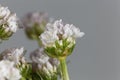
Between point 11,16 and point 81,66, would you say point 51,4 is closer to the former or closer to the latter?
point 81,66

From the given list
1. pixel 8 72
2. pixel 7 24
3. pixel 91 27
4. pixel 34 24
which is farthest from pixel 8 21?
pixel 91 27

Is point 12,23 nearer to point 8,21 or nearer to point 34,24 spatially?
point 8,21

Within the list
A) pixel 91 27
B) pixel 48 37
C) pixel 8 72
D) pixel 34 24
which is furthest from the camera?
pixel 91 27

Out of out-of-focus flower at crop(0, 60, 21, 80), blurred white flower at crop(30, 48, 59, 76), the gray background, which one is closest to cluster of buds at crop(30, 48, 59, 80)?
blurred white flower at crop(30, 48, 59, 76)

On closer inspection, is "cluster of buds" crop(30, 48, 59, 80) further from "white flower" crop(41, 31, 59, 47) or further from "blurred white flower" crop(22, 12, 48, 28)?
"blurred white flower" crop(22, 12, 48, 28)

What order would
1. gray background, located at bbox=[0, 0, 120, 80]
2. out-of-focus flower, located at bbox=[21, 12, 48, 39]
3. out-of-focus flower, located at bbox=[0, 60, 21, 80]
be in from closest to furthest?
out-of-focus flower, located at bbox=[0, 60, 21, 80] → out-of-focus flower, located at bbox=[21, 12, 48, 39] → gray background, located at bbox=[0, 0, 120, 80]

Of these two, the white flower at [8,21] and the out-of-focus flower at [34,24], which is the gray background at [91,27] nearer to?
the out-of-focus flower at [34,24]
